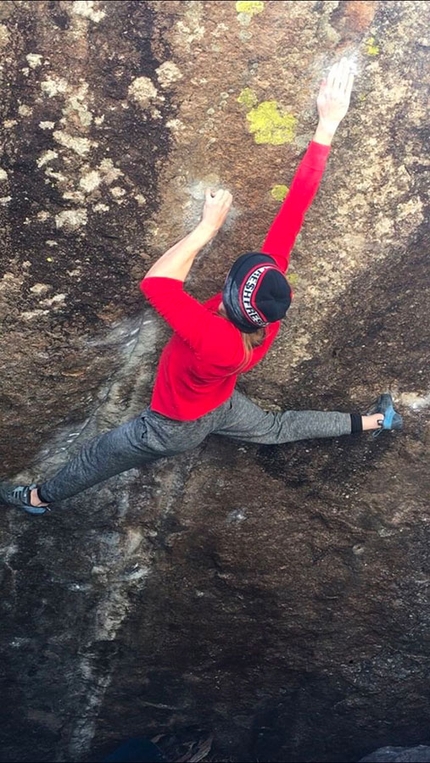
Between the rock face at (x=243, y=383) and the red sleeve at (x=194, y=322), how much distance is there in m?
0.42

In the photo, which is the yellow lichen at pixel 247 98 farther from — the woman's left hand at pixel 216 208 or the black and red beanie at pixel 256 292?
the black and red beanie at pixel 256 292

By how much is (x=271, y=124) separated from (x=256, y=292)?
0.82 meters

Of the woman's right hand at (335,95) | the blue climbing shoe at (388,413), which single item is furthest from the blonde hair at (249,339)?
the blue climbing shoe at (388,413)

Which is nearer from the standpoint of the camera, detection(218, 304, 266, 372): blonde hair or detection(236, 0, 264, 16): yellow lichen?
detection(236, 0, 264, 16): yellow lichen

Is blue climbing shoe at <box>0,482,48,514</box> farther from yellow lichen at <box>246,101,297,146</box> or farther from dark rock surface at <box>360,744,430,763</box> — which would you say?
dark rock surface at <box>360,744,430,763</box>

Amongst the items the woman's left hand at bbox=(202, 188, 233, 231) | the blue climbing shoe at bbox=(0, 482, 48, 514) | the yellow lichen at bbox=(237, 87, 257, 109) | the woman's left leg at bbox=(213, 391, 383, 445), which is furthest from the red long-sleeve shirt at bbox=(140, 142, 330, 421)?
the blue climbing shoe at bbox=(0, 482, 48, 514)

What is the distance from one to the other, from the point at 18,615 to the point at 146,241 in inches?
109

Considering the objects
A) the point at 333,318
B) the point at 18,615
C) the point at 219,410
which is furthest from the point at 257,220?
the point at 18,615

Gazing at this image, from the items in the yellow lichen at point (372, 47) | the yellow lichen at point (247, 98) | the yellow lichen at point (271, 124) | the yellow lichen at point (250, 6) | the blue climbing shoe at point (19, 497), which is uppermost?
the yellow lichen at point (250, 6)

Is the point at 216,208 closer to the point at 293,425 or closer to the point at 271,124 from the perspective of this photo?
the point at 271,124

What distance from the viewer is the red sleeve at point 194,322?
10.2 feet

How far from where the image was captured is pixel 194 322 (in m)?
3.12

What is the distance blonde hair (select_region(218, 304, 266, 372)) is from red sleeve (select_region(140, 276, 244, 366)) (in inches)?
2.0

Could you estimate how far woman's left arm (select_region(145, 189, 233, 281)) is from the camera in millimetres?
3221
